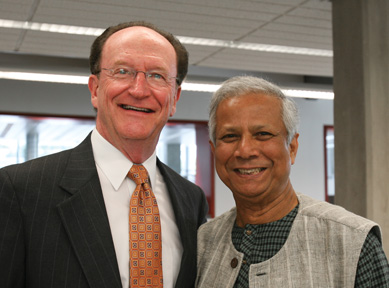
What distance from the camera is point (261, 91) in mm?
1914

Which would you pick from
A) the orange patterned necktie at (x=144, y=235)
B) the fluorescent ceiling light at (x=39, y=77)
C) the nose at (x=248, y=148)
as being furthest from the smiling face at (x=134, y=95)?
the fluorescent ceiling light at (x=39, y=77)

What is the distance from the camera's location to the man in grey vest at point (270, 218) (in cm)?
172

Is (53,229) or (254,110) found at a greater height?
(254,110)

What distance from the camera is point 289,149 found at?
1.97m

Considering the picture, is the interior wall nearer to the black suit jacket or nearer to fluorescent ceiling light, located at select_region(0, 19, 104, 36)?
fluorescent ceiling light, located at select_region(0, 19, 104, 36)

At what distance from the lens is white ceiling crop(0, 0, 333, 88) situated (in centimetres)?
455

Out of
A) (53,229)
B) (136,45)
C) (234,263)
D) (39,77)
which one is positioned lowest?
(234,263)

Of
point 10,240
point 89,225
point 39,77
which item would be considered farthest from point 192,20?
point 10,240

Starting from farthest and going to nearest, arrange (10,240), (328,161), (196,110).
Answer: (328,161)
(196,110)
(10,240)

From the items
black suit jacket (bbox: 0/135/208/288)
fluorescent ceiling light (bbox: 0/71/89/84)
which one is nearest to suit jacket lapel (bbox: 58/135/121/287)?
black suit jacket (bbox: 0/135/208/288)

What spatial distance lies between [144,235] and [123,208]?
0.13 metres

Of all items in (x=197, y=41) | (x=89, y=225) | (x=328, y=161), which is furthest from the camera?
(x=328, y=161)

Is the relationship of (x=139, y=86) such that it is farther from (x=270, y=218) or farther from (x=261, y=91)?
(x=270, y=218)

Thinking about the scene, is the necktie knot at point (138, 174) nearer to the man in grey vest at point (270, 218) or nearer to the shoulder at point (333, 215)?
the man in grey vest at point (270, 218)
